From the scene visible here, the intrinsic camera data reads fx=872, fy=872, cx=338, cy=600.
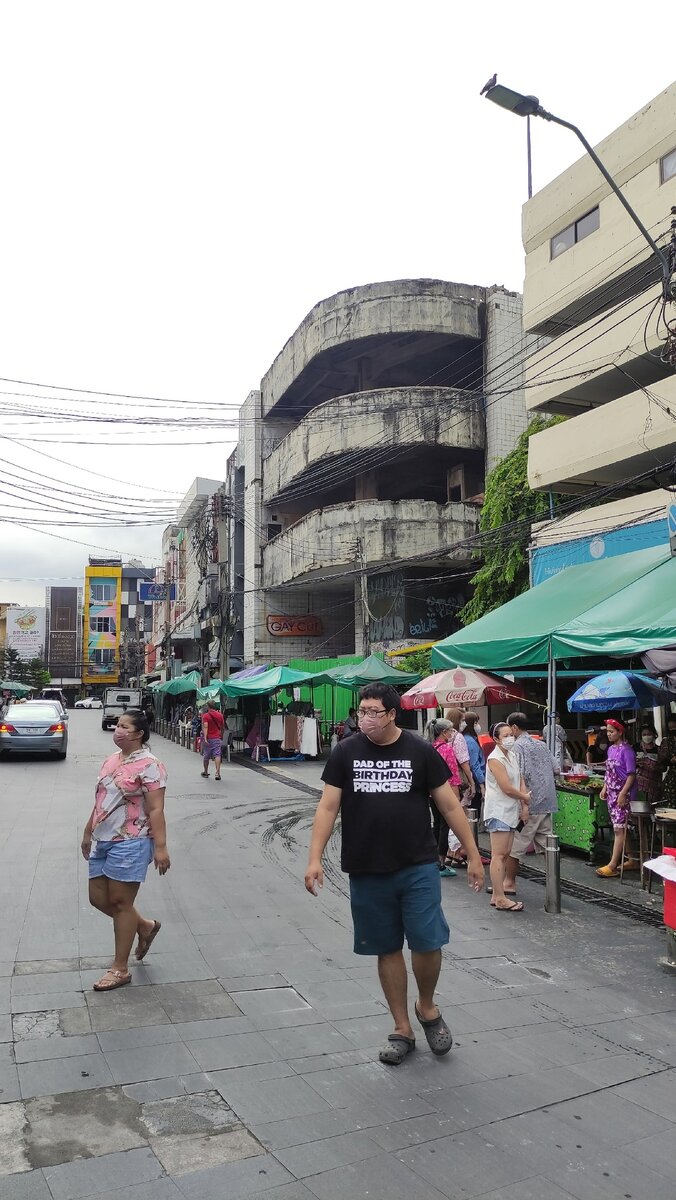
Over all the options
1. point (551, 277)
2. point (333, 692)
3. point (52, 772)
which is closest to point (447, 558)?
point (333, 692)

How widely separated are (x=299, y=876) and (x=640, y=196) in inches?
647

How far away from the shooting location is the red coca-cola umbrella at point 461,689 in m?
11.9

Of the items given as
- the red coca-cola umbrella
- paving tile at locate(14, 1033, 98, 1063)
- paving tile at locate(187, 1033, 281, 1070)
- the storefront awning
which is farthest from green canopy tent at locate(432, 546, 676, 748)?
paving tile at locate(14, 1033, 98, 1063)

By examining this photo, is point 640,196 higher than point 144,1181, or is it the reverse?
point 640,196

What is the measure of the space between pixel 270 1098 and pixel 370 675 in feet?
57.4

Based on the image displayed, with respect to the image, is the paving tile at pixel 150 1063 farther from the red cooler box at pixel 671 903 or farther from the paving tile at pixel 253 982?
the red cooler box at pixel 671 903

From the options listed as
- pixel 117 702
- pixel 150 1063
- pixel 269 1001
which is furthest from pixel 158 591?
pixel 150 1063

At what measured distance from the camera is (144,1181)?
3.21 metres

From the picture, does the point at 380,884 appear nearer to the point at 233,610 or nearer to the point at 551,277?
the point at 551,277

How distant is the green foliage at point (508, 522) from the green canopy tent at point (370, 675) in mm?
4230

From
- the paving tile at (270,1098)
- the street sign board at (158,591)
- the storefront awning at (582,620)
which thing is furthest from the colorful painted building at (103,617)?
the paving tile at (270,1098)

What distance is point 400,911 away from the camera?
14.3 feet

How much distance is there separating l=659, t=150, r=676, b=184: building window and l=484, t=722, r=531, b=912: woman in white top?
595 inches

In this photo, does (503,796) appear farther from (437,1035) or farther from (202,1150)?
(202,1150)
